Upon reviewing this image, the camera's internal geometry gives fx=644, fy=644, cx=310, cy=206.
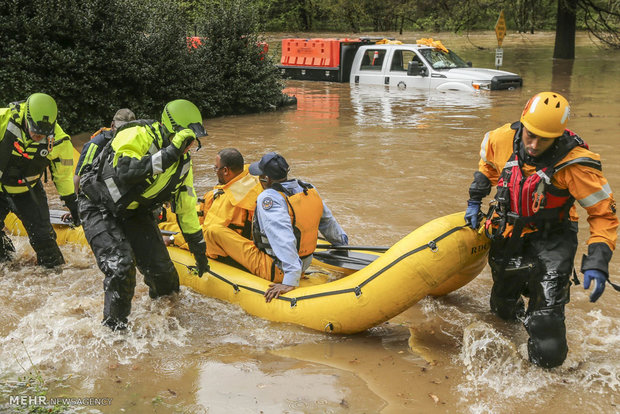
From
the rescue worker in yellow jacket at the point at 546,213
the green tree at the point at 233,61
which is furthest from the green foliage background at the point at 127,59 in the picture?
the rescue worker in yellow jacket at the point at 546,213

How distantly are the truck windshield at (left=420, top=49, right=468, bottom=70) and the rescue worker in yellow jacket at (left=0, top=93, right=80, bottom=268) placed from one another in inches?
499

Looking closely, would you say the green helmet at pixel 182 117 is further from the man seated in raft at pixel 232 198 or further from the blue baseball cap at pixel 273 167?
the man seated in raft at pixel 232 198

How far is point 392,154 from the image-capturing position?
11.2m

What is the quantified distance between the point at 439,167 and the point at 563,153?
631 centimetres

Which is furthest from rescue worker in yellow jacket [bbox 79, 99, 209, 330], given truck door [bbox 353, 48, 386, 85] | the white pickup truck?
truck door [bbox 353, 48, 386, 85]

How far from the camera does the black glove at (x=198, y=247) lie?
5.07 metres

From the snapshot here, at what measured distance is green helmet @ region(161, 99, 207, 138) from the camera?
4.51 metres

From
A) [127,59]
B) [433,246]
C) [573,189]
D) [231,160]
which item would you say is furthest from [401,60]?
[573,189]

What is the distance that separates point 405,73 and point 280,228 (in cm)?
1376

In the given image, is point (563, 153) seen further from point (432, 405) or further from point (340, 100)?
point (340, 100)

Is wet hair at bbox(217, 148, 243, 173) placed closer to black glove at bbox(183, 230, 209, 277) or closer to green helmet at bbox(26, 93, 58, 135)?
black glove at bbox(183, 230, 209, 277)

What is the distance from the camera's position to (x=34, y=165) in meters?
5.77

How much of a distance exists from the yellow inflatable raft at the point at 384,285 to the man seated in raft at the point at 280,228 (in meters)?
0.14

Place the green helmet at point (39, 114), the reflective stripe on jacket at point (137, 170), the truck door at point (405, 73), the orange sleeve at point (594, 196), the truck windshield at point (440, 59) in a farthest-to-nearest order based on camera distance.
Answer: the truck door at point (405, 73), the truck windshield at point (440, 59), the green helmet at point (39, 114), the reflective stripe on jacket at point (137, 170), the orange sleeve at point (594, 196)
